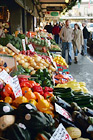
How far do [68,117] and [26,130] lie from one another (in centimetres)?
57

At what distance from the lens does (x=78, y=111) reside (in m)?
2.15

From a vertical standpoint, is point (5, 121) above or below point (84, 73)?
above

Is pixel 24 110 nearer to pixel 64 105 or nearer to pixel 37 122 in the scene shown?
pixel 37 122

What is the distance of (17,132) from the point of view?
1509 millimetres

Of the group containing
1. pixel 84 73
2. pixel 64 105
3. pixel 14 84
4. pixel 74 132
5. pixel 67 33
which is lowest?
pixel 84 73

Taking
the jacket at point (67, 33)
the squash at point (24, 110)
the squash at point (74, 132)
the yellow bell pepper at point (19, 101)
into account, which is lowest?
the squash at point (74, 132)

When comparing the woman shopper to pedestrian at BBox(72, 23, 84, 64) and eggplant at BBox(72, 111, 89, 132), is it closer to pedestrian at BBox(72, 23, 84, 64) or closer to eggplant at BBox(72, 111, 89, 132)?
pedestrian at BBox(72, 23, 84, 64)

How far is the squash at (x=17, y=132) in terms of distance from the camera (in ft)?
4.92

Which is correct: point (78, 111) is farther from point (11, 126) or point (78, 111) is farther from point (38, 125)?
point (11, 126)

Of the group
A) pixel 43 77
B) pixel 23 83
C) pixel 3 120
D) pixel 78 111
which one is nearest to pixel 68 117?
pixel 78 111

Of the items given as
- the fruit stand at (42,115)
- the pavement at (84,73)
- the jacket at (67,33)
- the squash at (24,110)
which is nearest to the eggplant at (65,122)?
the fruit stand at (42,115)

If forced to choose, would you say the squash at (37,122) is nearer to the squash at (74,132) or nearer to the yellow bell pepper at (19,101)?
the squash at (74,132)

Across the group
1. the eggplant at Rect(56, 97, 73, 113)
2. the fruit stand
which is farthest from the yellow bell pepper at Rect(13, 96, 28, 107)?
the eggplant at Rect(56, 97, 73, 113)

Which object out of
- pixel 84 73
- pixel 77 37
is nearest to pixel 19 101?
pixel 84 73
